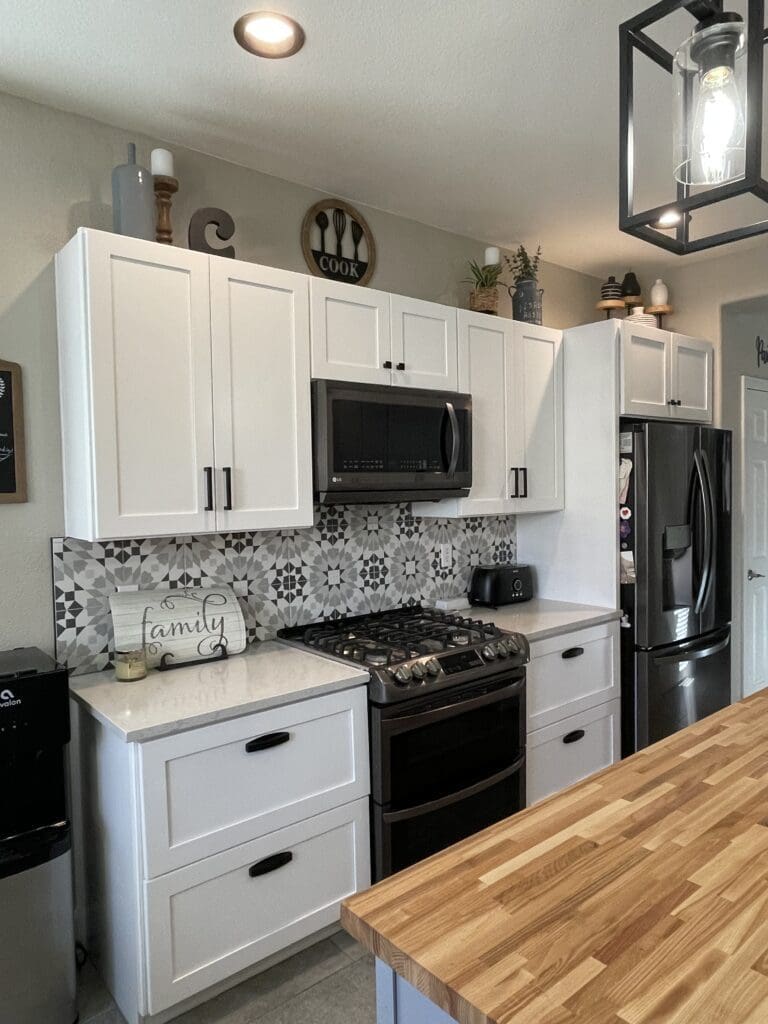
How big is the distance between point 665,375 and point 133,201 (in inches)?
99.6

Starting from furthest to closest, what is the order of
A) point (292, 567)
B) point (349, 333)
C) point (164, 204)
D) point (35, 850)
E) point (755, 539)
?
point (755, 539) → point (292, 567) → point (349, 333) → point (164, 204) → point (35, 850)

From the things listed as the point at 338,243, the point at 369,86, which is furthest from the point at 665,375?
the point at 369,86

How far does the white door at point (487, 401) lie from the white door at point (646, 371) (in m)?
0.57

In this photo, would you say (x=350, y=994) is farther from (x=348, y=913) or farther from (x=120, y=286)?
(x=120, y=286)

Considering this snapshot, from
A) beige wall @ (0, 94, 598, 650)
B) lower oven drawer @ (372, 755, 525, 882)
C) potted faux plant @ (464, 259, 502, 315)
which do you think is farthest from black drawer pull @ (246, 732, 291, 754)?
potted faux plant @ (464, 259, 502, 315)

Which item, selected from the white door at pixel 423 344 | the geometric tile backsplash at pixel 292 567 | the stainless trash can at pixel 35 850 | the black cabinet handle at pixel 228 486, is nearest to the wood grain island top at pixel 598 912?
the stainless trash can at pixel 35 850

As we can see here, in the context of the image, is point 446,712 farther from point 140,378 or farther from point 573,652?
point 140,378

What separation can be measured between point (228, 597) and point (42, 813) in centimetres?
90

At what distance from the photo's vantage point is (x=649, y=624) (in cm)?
309

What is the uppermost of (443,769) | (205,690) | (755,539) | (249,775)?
(755,539)

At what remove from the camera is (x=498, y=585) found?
325cm

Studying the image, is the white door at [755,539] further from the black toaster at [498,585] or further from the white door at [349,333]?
the white door at [349,333]

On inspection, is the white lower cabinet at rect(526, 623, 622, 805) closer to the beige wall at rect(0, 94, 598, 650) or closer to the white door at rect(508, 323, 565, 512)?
the white door at rect(508, 323, 565, 512)

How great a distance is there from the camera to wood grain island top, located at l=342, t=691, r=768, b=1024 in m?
0.79
